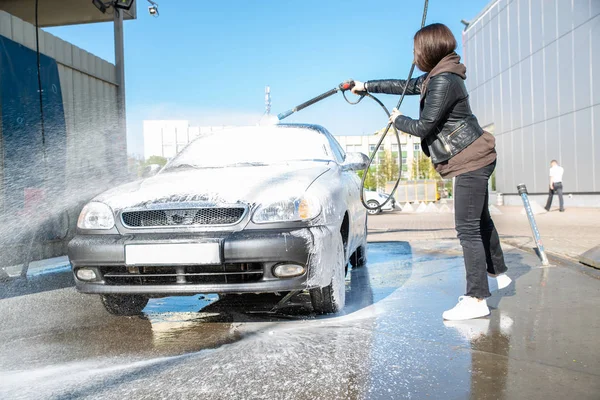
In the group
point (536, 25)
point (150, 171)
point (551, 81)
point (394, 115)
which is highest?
point (536, 25)

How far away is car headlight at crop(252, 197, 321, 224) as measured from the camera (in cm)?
328

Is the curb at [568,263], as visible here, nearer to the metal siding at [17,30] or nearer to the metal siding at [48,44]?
the metal siding at [48,44]

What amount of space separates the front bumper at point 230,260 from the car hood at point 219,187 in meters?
0.24

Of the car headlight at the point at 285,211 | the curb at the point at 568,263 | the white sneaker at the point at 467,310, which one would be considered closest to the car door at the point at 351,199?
the car headlight at the point at 285,211

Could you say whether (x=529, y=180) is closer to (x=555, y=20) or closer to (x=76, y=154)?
(x=555, y=20)

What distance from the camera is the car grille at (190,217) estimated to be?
3.28 m

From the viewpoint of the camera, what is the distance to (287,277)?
128 inches

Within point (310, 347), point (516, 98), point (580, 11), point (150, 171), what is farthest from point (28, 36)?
point (516, 98)

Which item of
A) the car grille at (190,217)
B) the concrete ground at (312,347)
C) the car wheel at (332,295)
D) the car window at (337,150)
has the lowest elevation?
the concrete ground at (312,347)

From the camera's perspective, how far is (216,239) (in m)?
3.15

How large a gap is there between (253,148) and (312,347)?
87.7 inches

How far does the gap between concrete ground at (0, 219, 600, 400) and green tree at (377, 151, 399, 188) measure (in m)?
65.1

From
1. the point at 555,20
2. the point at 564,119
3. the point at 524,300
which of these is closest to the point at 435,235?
the point at 524,300

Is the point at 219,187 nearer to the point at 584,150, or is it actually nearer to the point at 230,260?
the point at 230,260
